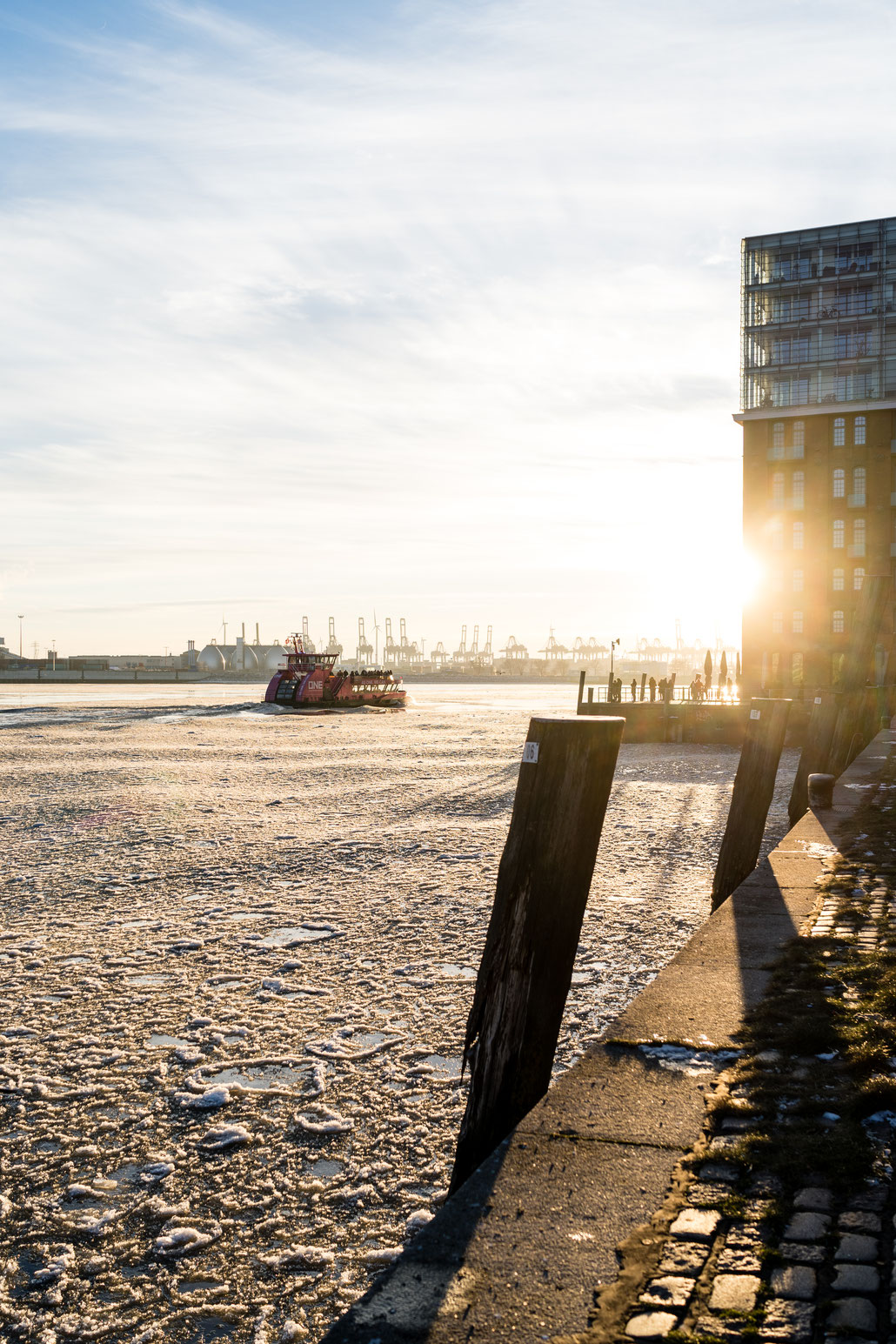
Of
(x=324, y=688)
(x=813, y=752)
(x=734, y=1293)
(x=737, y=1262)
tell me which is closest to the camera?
(x=734, y=1293)

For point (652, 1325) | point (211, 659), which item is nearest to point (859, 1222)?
point (652, 1325)

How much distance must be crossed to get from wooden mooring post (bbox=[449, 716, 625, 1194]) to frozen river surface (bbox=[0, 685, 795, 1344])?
26.8 inches

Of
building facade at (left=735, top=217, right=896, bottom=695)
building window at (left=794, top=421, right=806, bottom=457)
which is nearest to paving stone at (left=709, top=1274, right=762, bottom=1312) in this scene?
building facade at (left=735, top=217, right=896, bottom=695)

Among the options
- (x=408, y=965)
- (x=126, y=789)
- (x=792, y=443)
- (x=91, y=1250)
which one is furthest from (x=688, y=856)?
(x=792, y=443)

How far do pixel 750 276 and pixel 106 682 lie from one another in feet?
315

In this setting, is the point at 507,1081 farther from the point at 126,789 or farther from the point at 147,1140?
the point at 126,789

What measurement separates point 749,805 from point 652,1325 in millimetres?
7235

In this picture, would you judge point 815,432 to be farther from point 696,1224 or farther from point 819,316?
point 696,1224

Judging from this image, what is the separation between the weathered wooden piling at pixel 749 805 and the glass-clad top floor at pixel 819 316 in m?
63.0

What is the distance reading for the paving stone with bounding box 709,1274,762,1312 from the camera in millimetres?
2604

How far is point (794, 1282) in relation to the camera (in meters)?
2.71

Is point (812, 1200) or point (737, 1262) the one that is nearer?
point (737, 1262)

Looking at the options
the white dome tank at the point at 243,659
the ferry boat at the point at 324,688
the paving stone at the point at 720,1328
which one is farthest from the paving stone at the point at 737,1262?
the white dome tank at the point at 243,659

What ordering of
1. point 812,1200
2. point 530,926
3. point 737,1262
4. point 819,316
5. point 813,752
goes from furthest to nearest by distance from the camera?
point 819,316
point 813,752
point 530,926
point 812,1200
point 737,1262
